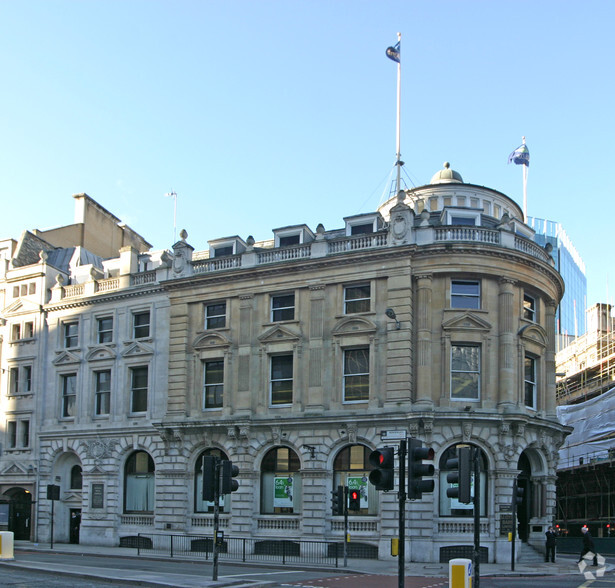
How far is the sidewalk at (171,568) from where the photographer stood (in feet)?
82.3

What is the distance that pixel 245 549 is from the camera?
130 feet

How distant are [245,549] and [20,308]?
72.9 ft

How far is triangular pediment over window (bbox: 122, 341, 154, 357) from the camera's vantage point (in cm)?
4591

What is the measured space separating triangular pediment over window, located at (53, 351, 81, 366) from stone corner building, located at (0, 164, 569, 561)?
0.39 ft

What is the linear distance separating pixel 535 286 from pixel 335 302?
992cm

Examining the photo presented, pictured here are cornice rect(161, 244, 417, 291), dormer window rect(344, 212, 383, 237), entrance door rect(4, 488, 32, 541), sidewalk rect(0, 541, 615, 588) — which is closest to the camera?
sidewalk rect(0, 541, 615, 588)

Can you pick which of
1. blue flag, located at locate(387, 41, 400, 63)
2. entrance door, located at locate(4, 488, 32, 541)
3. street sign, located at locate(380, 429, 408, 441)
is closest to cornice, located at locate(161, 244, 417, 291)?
street sign, located at locate(380, 429, 408, 441)

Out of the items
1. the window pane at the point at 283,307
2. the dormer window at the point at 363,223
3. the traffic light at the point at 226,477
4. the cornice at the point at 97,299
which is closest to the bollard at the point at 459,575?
the traffic light at the point at 226,477

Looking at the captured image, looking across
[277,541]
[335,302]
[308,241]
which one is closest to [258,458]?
[277,541]

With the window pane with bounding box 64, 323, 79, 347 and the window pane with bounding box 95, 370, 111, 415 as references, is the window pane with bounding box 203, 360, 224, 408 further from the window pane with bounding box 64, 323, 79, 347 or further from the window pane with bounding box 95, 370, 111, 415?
the window pane with bounding box 64, 323, 79, 347

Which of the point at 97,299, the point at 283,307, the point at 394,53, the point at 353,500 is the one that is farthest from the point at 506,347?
the point at 97,299

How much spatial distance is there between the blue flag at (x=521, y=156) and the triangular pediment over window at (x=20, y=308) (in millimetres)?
30866

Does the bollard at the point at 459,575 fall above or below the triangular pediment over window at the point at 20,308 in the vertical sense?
below

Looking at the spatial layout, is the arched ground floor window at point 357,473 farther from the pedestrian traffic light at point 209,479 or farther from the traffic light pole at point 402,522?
the traffic light pole at point 402,522
